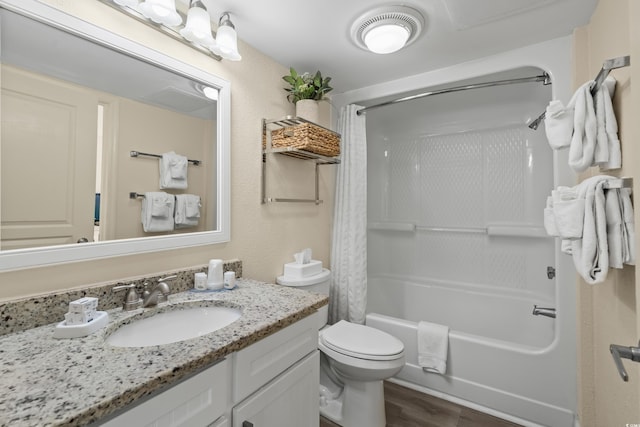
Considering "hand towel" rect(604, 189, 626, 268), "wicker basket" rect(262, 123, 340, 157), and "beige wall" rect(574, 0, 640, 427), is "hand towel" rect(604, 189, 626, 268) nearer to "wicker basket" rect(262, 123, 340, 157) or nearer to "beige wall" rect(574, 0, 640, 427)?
"beige wall" rect(574, 0, 640, 427)

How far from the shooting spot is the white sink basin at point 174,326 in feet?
3.05

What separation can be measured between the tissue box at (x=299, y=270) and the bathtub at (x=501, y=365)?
0.62 m

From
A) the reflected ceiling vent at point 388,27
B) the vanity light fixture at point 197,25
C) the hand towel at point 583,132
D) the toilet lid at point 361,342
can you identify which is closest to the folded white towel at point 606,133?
the hand towel at point 583,132

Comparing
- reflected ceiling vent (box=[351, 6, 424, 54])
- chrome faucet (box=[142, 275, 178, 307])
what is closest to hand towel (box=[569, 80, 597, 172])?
reflected ceiling vent (box=[351, 6, 424, 54])

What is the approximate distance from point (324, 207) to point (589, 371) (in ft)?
6.10

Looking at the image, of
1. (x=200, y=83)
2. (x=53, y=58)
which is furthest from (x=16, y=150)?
(x=200, y=83)

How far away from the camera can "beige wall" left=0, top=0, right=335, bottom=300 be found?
962mm

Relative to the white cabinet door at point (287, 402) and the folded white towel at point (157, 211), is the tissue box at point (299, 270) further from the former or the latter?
the folded white towel at point (157, 211)

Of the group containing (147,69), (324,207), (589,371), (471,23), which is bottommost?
(589,371)

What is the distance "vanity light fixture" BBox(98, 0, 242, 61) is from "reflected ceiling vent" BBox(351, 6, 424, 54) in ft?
2.19

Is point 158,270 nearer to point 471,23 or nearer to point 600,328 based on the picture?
point 471,23

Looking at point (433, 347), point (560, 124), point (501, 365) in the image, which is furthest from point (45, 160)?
point (501, 365)

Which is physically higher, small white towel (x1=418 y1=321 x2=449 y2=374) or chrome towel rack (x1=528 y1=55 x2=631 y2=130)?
chrome towel rack (x1=528 y1=55 x2=631 y2=130)

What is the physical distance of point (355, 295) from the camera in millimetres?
2104
